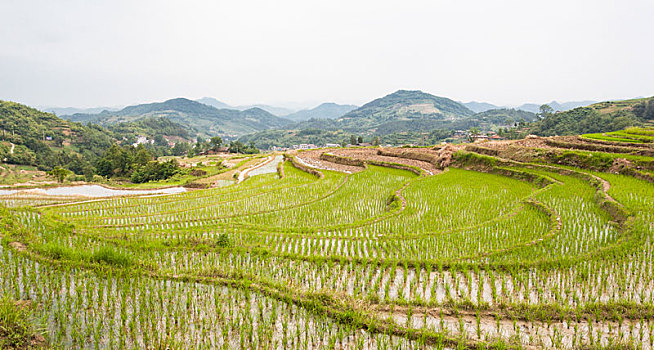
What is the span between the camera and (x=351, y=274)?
5.91 m

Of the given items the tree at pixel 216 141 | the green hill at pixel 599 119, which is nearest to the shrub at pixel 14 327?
the tree at pixel 216 141

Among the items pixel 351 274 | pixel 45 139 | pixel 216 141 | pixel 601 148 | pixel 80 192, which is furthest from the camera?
pixel 45 139

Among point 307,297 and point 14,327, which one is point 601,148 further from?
point 14,327

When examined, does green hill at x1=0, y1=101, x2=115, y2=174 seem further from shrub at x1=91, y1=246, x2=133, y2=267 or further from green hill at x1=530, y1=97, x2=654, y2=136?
green hill at x1=530, y1=97, x2=654, y2=136

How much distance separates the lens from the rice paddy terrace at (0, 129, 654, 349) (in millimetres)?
4094

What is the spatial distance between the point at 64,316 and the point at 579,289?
7.58 meters

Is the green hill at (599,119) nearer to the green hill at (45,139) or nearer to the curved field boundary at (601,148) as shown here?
the curved field boundary at (601,148)

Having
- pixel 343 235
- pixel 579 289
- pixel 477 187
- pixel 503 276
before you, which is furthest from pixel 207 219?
pixel 477 187

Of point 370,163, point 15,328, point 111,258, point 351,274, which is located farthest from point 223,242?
point 370,163

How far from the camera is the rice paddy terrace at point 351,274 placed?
4094 millimetres

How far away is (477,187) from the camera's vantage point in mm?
13523

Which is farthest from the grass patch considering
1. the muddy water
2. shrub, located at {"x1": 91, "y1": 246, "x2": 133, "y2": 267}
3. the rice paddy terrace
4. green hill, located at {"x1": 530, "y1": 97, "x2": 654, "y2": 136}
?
green hill, located at {"x1": 530, "y1": 97, "x2": 654, "y2": 136}

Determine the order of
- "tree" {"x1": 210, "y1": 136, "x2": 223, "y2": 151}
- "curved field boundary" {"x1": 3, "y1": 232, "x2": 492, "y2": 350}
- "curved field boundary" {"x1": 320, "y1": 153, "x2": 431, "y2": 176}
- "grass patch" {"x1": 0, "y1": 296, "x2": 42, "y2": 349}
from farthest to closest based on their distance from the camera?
"tree" {"x1": 210, "y1": 136, "x2": 223, "y2": 151} < "curved field boundary" {"x1": 320, "y1": 153, "x2": 431, "y2": 176} < "curved field boundary" {"x1": 3, "y1": 232, "x2": 492, "y2": 350} < "grass patch" {"x1": 0, "y1": 296, "x2": 42, "y2": 349}

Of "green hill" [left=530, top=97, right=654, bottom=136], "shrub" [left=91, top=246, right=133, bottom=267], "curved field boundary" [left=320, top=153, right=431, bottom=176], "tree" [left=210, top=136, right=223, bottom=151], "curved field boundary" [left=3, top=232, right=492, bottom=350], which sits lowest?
"curved field boundary" [left=3, top=232, right=492, bottom=350]
